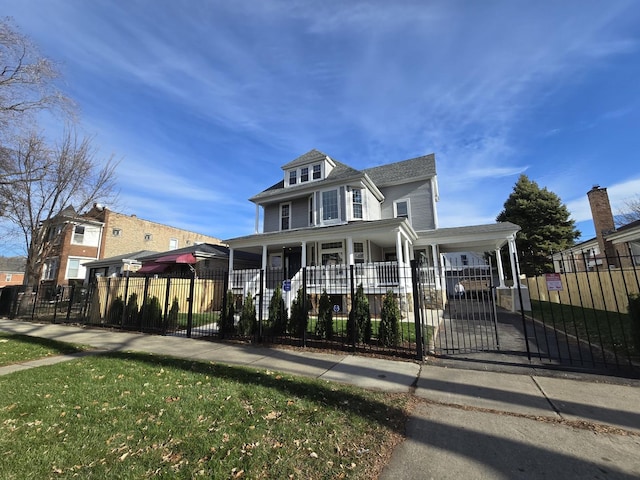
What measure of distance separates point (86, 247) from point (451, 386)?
33.6 meters

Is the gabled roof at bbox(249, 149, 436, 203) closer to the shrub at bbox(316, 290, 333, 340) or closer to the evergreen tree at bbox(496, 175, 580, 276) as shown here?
the shrub at bbox(316, 290, 333, 340)

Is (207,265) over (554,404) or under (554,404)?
over

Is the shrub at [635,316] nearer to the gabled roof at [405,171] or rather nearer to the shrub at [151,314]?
the shrub at [151,314]

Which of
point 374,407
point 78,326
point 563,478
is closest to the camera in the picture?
point 563,478

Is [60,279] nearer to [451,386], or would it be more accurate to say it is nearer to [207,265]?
[207,265]

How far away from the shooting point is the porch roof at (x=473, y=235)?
47.4 feet

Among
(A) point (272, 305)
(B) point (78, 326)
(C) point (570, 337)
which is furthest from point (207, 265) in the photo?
(C) point (570, 337)

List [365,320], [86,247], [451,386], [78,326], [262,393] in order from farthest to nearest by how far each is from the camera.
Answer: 1. [86,247]
2. [78,326]
3. [365,320]
4. [451,386]
5. [262,393]

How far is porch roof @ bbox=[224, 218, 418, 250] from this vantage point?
13.2 meters

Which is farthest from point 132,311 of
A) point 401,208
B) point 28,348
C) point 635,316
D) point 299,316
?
point 401,208

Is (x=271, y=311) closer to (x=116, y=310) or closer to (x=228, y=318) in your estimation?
(x=228, y=318)

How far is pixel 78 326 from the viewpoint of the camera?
39.0ft

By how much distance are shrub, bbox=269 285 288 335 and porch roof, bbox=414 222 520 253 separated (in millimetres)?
10781

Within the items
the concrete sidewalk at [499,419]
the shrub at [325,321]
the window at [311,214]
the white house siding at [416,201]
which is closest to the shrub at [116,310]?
the concrete sidewalk at [499,419]
